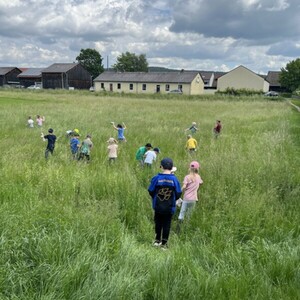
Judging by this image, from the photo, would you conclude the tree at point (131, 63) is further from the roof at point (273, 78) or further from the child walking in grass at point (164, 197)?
the child walking in grass at point (164, 197)

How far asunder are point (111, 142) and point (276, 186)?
5232 mm

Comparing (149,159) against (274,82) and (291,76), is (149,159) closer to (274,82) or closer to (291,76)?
(291,76)

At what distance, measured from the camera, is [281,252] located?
489 cm

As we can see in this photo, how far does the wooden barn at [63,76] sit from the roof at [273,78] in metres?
50.9

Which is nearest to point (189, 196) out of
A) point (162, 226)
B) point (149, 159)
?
point (162, 226)

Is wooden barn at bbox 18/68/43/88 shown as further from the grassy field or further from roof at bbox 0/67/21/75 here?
the grassy field

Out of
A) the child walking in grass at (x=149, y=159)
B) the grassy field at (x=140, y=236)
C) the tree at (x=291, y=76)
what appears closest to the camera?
the grassy field at (x=140, y=236)

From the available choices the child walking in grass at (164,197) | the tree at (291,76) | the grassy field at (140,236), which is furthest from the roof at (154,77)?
the child walking in grass at (164,197)

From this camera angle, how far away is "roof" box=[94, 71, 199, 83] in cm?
7600

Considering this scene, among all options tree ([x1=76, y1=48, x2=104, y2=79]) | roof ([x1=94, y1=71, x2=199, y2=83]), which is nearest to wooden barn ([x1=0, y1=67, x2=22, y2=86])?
tree ([x1=76, y1=48, x2=104, y2=79])

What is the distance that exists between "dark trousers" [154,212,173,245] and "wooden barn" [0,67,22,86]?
104 meters

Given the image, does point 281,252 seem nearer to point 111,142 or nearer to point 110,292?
point 110,292

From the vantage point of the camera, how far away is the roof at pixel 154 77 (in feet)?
249

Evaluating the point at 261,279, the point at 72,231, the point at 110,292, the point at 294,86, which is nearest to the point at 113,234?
the point at 72,231
